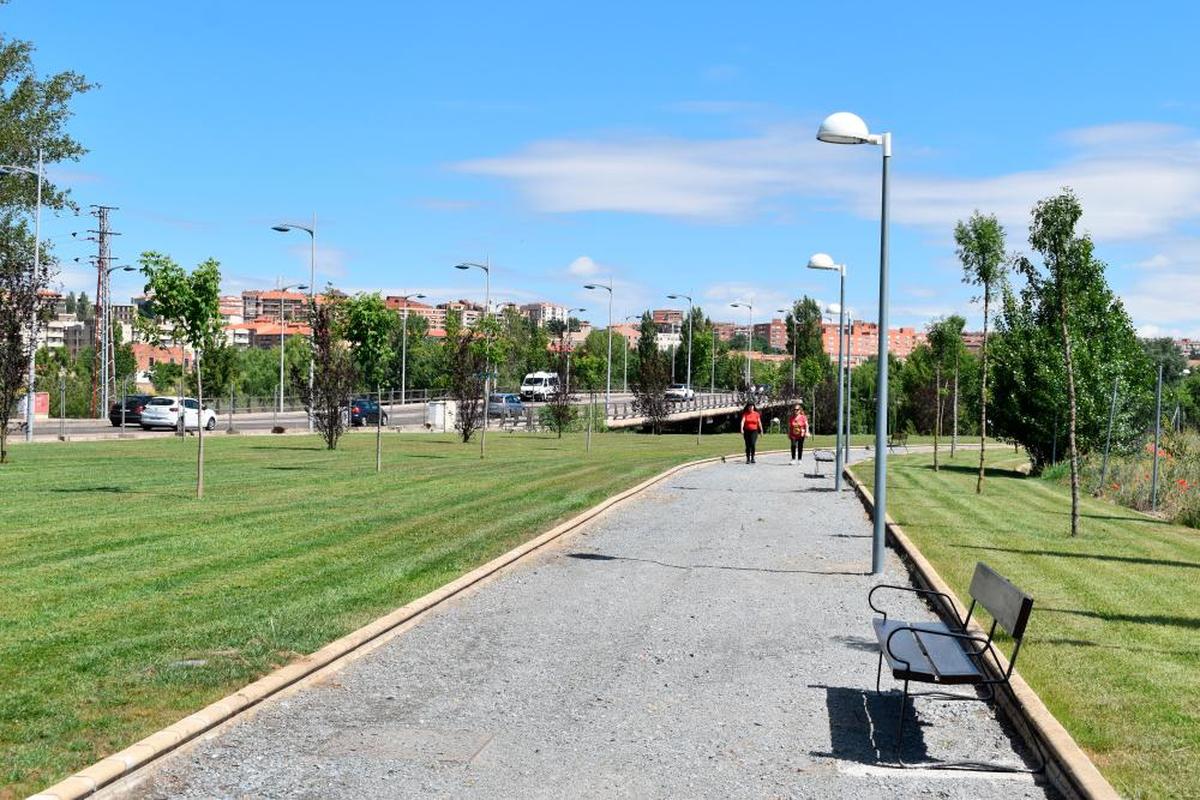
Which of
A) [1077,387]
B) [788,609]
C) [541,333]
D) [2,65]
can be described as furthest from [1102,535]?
[541,333]

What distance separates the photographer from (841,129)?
13.5m

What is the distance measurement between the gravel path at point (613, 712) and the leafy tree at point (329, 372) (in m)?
26.7

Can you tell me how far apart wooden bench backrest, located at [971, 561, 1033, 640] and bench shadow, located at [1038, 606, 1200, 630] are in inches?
89.1

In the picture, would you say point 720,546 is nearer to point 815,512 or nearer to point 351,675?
point 815,512

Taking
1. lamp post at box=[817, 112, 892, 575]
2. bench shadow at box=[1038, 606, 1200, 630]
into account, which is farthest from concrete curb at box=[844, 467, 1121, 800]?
lamp post at box=[817, 112, 892, 575]

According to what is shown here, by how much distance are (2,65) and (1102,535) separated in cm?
4918

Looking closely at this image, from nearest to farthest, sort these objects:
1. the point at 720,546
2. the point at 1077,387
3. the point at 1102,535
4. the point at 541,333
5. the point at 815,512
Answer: the point at 720,546 → the point at 1102,535 → the point at 815,512 → the point at 1077,387 → the point at 541,333

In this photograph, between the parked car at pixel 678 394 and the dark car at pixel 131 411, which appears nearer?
the dark car at pixel 131 411

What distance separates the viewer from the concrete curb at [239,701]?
5973mm

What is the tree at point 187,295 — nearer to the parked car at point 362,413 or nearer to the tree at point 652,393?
the parked car at point 362,413

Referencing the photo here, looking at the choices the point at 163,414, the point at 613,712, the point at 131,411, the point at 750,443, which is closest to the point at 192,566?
the point at 613,712

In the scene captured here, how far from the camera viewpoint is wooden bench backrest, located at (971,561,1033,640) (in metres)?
7.24

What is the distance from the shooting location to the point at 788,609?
11961 mm

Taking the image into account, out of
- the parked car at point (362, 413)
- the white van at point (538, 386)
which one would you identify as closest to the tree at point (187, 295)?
the parked car at point (362, 413)
